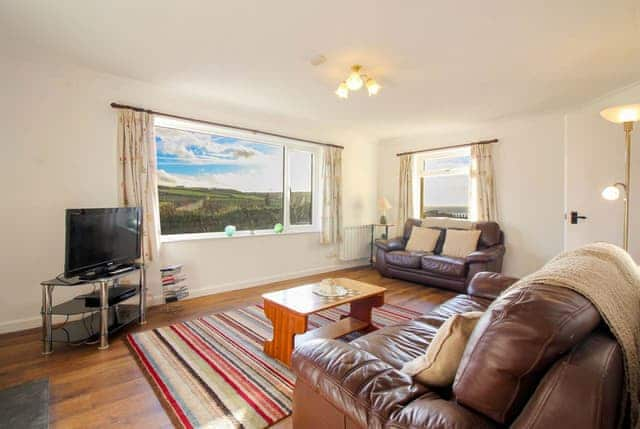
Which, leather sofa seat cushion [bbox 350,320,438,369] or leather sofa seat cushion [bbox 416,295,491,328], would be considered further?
leather sofa seat cushion [bbox 416,295,491,328]

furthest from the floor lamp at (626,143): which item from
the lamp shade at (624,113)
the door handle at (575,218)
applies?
the door handle at (575,218)

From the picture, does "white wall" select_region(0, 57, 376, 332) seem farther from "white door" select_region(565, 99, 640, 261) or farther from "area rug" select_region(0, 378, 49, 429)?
"white door" select_region(565, 99, 640, 261)

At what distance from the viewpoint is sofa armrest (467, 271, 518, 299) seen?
7.60ft

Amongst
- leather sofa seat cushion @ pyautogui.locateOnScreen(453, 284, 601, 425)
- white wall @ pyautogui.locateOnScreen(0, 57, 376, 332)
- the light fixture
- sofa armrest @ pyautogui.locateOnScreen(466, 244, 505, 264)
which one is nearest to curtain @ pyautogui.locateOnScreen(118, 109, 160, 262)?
white wall @ pyautogui.locateOnScreen(0, 57, 376, 332)

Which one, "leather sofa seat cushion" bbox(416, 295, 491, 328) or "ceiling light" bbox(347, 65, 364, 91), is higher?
"ceiling light" bbox(347, 65, 364, 91)

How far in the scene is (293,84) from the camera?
318 cm

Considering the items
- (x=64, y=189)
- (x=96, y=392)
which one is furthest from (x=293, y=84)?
(x=96, y=392)

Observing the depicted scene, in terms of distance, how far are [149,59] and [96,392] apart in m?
2.55

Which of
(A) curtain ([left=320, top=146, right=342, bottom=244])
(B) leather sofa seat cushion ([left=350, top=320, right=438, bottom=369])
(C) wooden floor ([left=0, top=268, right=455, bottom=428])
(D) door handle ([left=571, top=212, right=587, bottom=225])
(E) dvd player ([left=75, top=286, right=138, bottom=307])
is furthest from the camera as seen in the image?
(A) curtain ([left=320, top=146, right=342, bottom=244])

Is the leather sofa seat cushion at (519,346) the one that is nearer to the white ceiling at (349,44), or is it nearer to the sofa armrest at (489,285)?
the sofa armrest at (489,285)

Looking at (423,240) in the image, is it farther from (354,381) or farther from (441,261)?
(354,381)

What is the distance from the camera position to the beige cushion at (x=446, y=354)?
104 centimetres

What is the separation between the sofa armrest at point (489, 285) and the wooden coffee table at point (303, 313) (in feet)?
2.47

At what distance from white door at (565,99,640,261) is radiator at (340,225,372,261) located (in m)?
2.89
